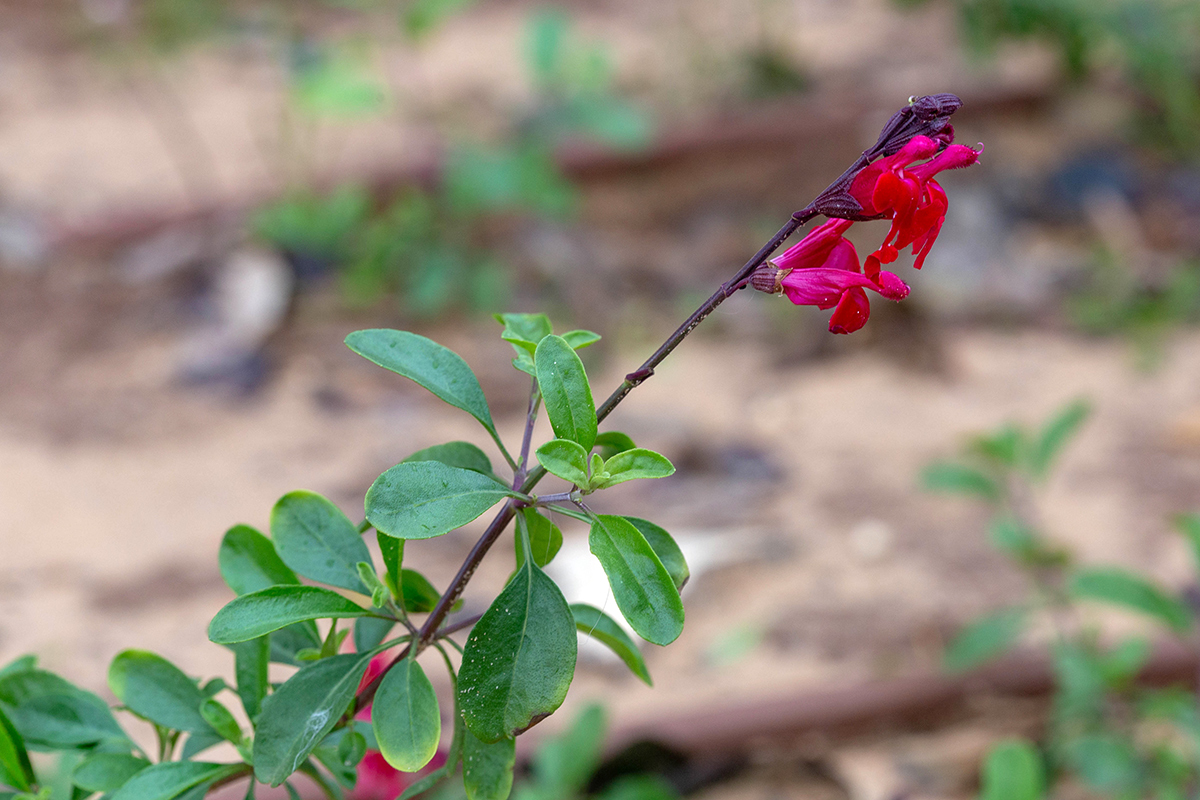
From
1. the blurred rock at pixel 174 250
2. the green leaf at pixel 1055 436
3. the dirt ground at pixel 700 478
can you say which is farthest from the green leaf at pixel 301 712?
the blurred rock at pixel 174 250

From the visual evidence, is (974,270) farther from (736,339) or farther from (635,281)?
(635,281)

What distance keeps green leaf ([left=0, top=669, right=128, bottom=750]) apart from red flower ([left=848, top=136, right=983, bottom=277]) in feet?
2.14

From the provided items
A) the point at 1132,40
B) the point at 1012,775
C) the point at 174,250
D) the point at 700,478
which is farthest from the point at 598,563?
the point at 1132,40

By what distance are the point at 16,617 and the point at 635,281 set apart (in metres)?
1.83

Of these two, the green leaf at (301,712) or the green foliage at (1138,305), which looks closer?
the green leaf at (301,712)

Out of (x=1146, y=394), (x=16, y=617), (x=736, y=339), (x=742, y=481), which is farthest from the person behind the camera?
(x=736, y=339)

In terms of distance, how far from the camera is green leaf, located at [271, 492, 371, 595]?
788mm

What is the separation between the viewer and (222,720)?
79 centimetres

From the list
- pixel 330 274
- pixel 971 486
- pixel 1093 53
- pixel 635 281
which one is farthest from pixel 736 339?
pixel 1093 53

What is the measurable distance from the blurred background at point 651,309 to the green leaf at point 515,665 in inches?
40.3

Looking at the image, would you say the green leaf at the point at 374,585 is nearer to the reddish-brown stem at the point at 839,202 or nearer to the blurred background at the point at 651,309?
the reddish-brown stem at the point at 839,202

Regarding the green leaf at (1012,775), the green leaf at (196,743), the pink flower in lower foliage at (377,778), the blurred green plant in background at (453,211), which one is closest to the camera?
the green leaf at (196,743)

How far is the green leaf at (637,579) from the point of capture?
25.4 inches

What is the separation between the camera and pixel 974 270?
125 inches
